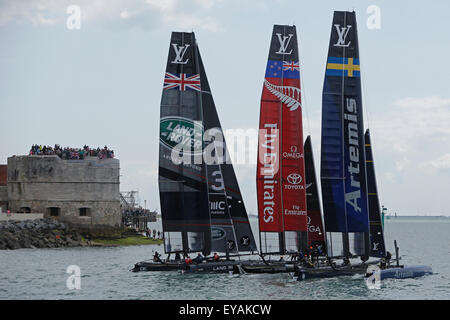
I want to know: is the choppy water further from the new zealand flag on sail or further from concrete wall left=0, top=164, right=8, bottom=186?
concrete wall left=0, top=164, right=8, bottom=186

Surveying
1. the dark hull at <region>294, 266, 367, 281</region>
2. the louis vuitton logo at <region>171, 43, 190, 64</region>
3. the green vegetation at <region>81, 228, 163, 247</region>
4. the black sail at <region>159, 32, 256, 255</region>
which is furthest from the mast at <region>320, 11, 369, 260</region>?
the green vegetation at <region>81, 228, 163, 247</region>

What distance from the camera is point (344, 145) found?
35656 millimetres

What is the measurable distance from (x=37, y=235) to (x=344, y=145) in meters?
37.0

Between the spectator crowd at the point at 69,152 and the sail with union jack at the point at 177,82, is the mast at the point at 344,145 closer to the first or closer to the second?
the sail with union jack at the point at 177,82

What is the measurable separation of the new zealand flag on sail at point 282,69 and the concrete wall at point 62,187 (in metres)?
35.9

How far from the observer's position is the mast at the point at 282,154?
3744cm

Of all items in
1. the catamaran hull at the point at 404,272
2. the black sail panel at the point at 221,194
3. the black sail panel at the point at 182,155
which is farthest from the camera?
the black sail panel at the point at 221,194

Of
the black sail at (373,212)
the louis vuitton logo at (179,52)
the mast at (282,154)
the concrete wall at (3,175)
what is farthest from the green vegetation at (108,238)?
the black sail at (373,212)

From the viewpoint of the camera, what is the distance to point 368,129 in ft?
126

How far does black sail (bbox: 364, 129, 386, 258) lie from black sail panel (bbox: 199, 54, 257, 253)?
668cm
